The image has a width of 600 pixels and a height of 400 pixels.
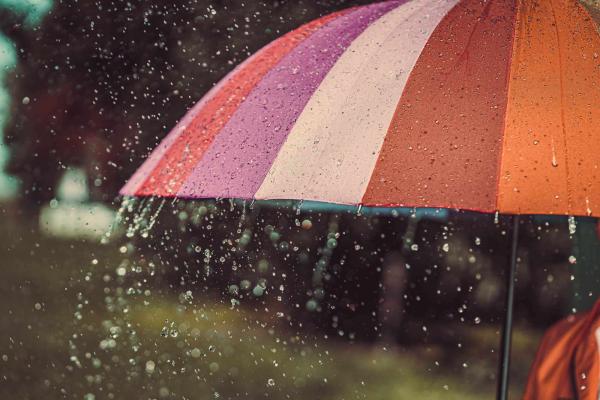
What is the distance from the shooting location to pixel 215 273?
768 centimetres

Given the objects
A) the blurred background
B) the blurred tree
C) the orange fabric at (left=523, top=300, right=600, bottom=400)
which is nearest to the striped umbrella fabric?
the orange fabric at (left=523, top=300, right=600, bottom=400)

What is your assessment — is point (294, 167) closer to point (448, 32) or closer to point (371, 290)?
point (448, 32)

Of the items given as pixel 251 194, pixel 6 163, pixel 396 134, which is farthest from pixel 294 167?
pixel 6 163

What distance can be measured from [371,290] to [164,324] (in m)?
1.81

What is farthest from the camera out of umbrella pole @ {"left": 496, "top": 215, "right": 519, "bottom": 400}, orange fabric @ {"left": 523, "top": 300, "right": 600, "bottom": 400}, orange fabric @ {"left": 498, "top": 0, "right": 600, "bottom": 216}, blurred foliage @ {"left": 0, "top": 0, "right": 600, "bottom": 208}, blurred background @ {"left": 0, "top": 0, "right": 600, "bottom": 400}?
blurred foliage @ {"left": 0, "top": 0, "right": 600, "bottom": 208}

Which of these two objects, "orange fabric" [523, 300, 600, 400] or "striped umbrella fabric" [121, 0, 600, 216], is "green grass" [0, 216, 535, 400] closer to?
"orange fabric" [523, 300, 600, 400]

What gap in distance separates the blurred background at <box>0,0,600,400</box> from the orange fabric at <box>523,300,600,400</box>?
2.31 meters

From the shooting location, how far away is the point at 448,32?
1.69m

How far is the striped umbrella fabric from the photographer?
148 cm

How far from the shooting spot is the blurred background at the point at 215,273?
5.08 m

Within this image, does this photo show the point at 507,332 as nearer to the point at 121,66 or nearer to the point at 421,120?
the point at 421,120

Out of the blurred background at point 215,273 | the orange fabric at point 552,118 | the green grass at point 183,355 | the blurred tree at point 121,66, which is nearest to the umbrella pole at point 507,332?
the orange fabric at point 552,118

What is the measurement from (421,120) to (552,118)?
25cm

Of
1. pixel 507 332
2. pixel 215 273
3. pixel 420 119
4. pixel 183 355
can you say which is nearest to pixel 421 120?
pixel 420 119
